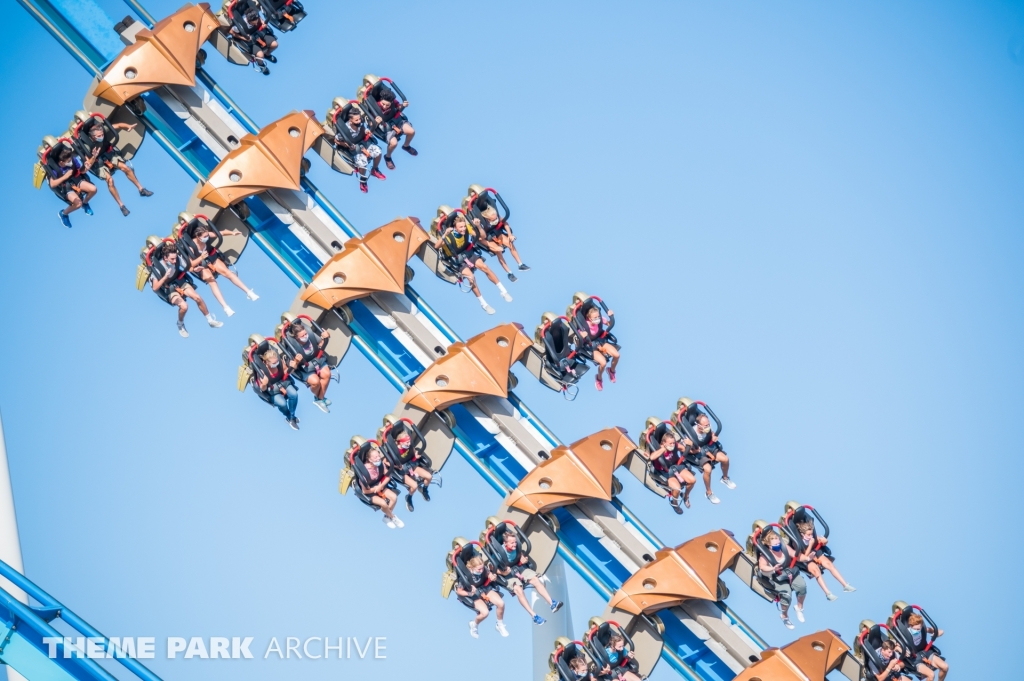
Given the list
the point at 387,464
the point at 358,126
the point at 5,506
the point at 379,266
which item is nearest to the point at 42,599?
the point at 5,506

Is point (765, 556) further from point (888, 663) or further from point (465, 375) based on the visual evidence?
point (465, 375)

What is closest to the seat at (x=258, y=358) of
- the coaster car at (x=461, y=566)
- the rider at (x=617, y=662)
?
the coaster car at (x=461, y=566)

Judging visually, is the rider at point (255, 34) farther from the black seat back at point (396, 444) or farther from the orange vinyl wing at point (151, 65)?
the black seat back at point (396, 444)

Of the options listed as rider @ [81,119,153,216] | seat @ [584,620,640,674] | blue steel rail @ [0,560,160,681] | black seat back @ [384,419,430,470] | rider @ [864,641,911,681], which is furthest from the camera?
rider @ [81,119,153,216]

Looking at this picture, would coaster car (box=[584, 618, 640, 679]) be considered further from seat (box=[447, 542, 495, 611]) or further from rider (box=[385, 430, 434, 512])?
rider (box=[385, 430, 434, 512])

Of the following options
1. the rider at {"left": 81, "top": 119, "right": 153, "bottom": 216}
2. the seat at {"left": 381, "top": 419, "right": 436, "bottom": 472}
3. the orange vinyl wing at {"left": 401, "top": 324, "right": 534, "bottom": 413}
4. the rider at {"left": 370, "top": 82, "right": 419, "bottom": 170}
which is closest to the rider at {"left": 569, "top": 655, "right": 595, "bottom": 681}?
the seat at {"left": 381, "top": 419, "right": 436, "bottom": 472}

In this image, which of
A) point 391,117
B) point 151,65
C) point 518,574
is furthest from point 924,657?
point 151,65

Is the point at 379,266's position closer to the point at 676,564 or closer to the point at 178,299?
the point at 178,299
